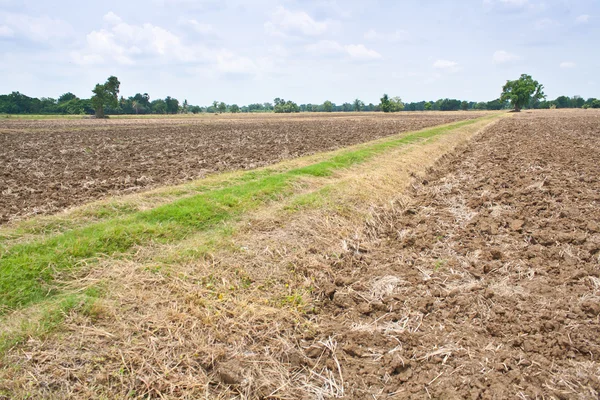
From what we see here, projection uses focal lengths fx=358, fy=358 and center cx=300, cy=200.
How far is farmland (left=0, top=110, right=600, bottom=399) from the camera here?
353 centimetres

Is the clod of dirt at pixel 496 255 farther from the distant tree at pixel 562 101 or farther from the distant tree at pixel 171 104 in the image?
the distant tree at pixel 562 101

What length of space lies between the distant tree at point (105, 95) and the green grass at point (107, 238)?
85676mm

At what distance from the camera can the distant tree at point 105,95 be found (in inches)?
3169

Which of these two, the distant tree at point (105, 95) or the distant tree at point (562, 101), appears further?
the distant tree at point (562, 101)

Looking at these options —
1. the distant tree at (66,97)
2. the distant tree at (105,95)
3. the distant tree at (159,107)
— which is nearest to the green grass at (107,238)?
the distant tree at (105,95)

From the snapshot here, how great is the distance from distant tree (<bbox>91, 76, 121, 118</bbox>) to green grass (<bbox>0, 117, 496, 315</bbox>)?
85.7m

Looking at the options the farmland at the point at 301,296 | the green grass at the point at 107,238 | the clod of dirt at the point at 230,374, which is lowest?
the clod of dirt at the point at 230,374

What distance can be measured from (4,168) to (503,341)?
57.4 ft

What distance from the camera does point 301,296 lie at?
5.18 m

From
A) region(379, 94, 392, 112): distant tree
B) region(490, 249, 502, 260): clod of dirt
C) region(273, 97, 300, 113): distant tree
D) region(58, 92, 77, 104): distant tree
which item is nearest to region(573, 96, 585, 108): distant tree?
region(379, 94, 392, 112): distant tree

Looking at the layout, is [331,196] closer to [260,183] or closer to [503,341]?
[260,183]

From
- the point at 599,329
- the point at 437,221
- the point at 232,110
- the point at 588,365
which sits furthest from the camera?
the point at 232,110

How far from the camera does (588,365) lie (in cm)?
354

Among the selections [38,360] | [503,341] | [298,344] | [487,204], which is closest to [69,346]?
[38,360]
